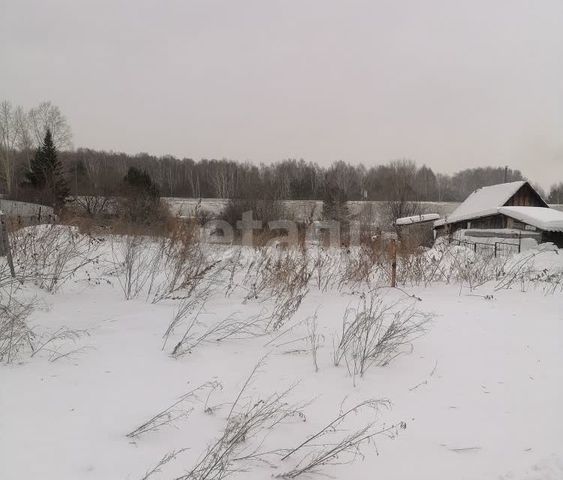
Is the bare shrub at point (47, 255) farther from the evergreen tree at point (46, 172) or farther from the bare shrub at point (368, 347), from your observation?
the evergreen tree at point (46, 172)

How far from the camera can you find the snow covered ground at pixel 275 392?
2049 mm

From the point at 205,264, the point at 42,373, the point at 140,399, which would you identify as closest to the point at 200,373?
the point at 140,399

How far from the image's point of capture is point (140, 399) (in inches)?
99.4

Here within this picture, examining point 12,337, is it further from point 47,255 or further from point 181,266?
point 47,255

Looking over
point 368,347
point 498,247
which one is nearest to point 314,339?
point 368,347

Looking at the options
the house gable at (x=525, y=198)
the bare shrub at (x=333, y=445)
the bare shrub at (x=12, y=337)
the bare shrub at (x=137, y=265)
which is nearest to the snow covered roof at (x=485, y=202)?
the house gable at (x=525, y=198)

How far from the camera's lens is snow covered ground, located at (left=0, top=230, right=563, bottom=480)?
205 cm

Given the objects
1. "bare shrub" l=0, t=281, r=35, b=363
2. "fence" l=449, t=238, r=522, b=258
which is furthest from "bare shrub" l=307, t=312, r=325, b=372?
"fence" l=449, t=238, r=522, b=258

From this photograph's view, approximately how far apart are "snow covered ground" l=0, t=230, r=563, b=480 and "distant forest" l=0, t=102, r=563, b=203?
86.6 ft

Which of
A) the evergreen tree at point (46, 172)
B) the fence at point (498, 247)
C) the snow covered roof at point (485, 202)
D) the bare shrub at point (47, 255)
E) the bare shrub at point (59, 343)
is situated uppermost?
the evergreen tree at point (46, 172)

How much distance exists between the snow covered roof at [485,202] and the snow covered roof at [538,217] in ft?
4.47

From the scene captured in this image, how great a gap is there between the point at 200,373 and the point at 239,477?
1143 millimetres

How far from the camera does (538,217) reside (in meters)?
23.6

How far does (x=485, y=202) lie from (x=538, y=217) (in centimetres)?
653
